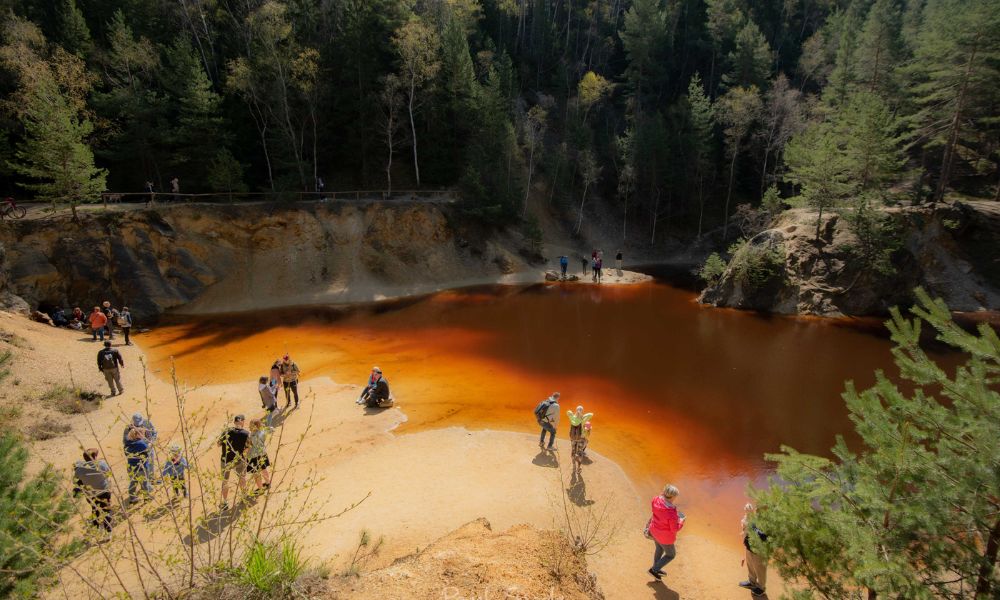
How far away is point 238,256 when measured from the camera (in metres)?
28.0

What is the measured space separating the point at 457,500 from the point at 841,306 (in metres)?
28.2

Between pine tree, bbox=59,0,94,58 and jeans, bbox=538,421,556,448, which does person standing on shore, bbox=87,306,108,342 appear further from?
pine tree, bbox=59,0,94,58

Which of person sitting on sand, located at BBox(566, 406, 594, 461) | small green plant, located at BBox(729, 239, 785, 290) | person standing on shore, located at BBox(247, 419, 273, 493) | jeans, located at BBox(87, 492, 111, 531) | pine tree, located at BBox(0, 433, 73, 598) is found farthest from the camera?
small green plant, located at BBox(729, 239, 785, 290)

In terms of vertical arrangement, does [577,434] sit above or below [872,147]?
below

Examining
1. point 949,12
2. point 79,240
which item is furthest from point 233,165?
point 949,12

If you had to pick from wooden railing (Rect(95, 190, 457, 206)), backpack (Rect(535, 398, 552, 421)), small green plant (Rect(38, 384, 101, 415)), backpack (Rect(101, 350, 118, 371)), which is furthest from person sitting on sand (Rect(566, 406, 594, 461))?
wooden railing (Rect(95, 190, 457, 206))

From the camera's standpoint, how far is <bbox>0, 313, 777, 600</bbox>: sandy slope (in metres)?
8.08

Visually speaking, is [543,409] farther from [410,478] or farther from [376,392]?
[376,392]

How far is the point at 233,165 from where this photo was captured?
28641mm

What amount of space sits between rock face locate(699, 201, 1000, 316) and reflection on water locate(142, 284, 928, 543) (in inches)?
84.7

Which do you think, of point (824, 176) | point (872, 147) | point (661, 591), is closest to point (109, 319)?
point (661, 591)

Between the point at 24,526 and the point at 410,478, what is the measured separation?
22.5ft

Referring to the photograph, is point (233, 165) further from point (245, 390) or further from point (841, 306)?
point (841, 306)

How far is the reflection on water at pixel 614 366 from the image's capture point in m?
12.7
